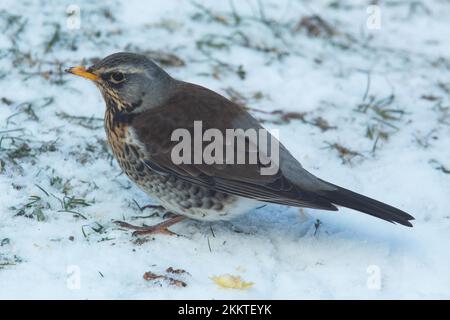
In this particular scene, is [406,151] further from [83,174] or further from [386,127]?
[83,174]

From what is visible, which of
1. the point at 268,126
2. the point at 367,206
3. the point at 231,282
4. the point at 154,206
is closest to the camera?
the point at 231,282

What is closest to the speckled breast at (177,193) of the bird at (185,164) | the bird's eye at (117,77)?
the bird at (185,164)

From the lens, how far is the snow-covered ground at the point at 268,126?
448cm

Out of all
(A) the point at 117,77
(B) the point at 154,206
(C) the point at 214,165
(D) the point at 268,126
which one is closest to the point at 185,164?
(C) the point at 214,165

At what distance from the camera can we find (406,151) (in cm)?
609

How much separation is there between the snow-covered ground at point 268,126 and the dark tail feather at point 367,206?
298mm

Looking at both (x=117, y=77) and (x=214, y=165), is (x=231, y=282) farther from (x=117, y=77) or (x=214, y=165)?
(x=117, y=77)

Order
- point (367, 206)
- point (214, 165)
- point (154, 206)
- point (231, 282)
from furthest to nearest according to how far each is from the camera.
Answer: point (154, 206)
point (214, 165)
point (367, 206)
point (231, 282)

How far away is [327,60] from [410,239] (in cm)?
296

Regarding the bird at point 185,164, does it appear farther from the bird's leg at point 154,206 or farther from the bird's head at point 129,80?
the bird's leg at point 154,206

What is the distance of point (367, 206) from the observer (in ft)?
15.3

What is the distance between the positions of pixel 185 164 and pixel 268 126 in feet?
5.43

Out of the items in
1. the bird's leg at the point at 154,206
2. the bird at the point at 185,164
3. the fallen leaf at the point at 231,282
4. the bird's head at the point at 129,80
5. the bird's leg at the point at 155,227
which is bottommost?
the fallen leaf at the point at 231,282
